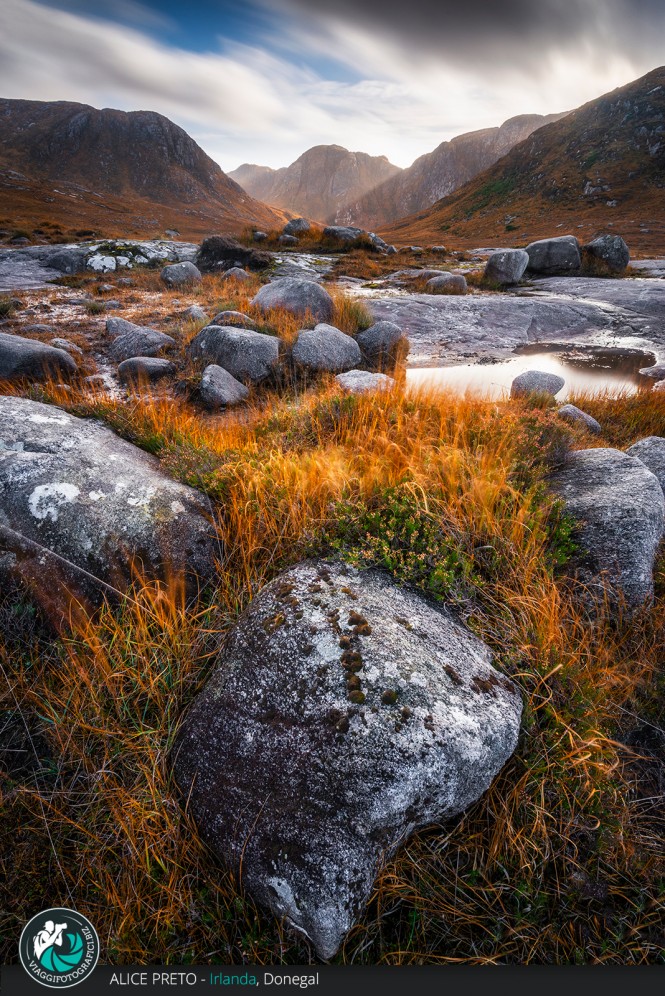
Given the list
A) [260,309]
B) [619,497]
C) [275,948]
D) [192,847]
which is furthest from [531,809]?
[260,309]

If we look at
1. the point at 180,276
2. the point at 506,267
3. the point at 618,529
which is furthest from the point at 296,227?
the point at 618,529

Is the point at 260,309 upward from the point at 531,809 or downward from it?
upward

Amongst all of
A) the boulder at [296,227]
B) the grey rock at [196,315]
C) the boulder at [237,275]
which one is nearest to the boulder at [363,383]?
the grey rock at [196,315]

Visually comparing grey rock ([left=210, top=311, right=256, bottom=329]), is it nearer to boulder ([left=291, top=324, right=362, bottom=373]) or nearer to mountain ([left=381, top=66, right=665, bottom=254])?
boulder ([left=291, top=324, right=362, bottom=373])

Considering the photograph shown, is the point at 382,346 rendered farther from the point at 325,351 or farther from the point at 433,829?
the point at 433,829

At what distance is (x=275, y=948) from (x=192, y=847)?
17.5 inches

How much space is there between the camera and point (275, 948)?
1464 mm

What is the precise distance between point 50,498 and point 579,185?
7277 centimetres

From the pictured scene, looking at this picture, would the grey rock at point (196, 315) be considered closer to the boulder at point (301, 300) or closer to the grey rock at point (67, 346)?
the boulder at point (301, 300)

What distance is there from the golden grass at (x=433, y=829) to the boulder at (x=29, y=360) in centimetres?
508

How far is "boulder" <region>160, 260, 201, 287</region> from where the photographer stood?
49.6 feet

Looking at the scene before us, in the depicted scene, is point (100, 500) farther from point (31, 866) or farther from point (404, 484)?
point (404, 484)

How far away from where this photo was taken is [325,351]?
308 inches

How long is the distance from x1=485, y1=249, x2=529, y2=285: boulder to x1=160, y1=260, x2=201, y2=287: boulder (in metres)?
12.6
